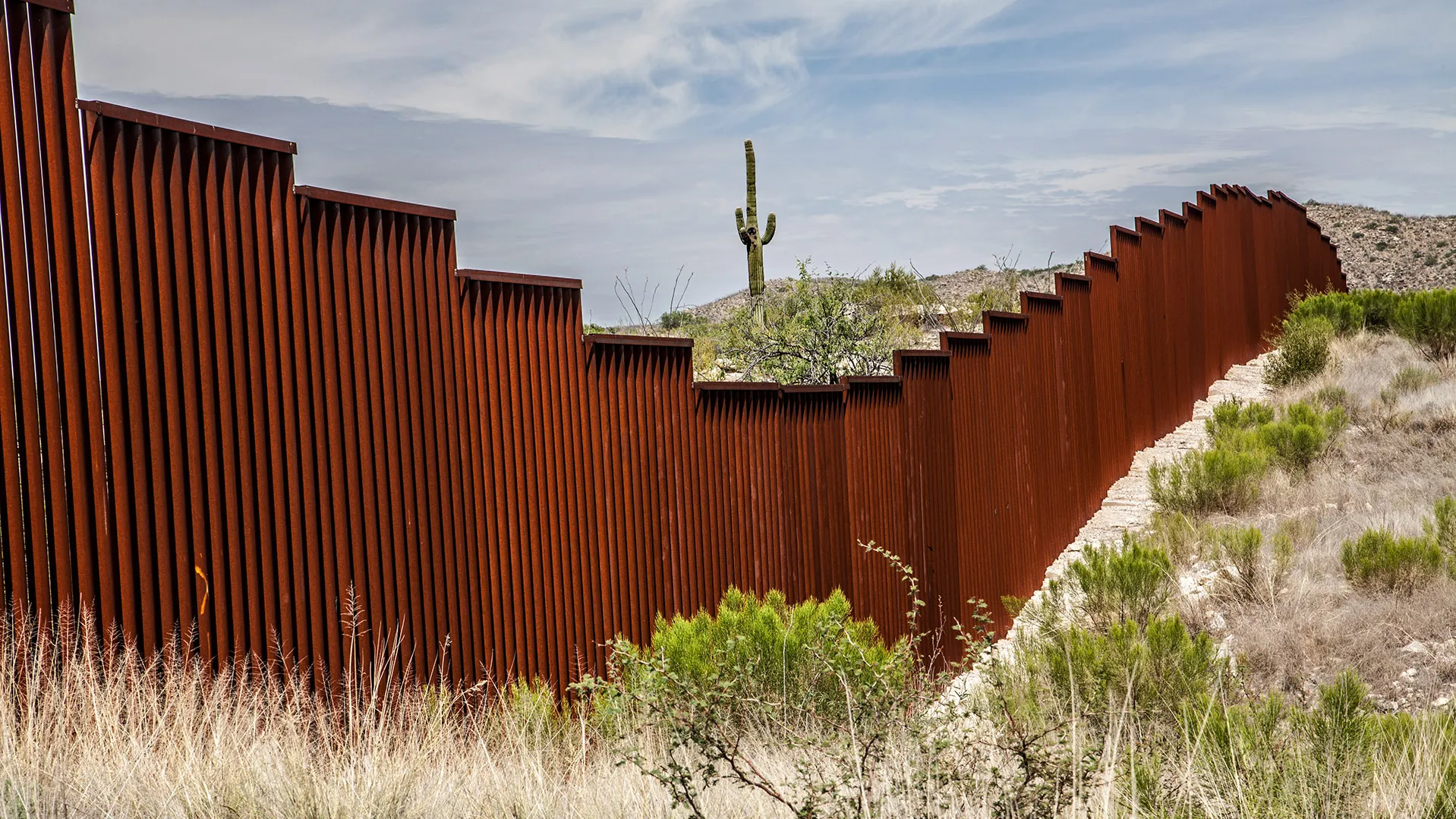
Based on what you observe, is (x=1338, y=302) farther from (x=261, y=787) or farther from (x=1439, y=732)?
(x=261, y=787)

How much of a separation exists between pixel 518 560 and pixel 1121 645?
3.82m

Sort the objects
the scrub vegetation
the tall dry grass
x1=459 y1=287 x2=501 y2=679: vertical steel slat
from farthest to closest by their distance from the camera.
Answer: x1=459 y1=287 x2=501 y2=679: vertical steel slat, the scrub vegetation, the tall dry grass

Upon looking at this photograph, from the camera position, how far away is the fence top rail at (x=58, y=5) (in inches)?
172

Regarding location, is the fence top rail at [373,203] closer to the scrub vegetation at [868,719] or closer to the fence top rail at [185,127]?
the fence top rail at [185,127]

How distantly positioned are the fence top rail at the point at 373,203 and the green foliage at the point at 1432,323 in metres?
17.5

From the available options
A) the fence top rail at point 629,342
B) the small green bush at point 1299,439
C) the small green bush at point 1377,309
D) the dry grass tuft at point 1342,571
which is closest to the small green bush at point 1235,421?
the small green bush at point 1299,439

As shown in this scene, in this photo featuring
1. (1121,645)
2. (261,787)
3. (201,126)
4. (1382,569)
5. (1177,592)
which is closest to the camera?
(261,787)

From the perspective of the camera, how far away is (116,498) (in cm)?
446

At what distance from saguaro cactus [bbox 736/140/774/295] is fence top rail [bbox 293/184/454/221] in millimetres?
17657

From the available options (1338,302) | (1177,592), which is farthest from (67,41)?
(1338,302)

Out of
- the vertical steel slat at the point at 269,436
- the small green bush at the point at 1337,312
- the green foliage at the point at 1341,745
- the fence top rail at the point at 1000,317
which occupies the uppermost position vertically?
the small green bush at the point at 1337,312

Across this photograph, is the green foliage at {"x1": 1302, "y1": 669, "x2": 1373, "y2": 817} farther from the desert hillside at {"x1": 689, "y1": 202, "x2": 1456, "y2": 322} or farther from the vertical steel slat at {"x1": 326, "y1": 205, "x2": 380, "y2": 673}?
the desert hillside at {"x1": 689, "y1": 202, "x2": 1456, "y2": 322}

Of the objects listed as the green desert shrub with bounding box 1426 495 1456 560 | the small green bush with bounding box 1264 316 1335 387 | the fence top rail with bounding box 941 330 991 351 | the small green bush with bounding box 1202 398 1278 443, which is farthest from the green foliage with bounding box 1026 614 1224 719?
the small green bush with bounding box 1264 316 1335 387

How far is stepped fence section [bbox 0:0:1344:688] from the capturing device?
4355 mm
